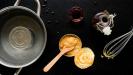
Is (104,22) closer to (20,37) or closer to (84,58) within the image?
(84,58)

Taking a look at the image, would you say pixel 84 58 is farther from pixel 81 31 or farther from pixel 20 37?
pixel 20 37

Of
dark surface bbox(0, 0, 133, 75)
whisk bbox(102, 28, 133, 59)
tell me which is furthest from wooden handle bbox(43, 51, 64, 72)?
whisk bbox(102, 28, 133, 59)

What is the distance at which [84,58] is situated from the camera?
126 cm

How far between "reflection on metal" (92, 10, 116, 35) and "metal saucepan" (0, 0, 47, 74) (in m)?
0.18

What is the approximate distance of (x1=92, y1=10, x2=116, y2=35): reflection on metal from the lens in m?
1.22

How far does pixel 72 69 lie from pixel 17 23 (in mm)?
235

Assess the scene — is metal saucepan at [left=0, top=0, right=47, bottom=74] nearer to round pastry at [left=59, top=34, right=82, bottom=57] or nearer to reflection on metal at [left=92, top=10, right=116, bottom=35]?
round pastry at [left=59, top=34, right=82, bottom=57]

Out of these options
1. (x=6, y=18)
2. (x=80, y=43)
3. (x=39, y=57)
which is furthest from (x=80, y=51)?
(x=6, y=18)

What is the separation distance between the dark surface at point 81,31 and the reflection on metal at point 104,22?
0.09 feet

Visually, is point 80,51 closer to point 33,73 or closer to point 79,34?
point 79,34

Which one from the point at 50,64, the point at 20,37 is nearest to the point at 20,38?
the point at 20,37

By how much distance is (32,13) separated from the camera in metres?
1.22

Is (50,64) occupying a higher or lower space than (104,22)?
lower

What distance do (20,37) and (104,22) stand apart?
0.28 metres
